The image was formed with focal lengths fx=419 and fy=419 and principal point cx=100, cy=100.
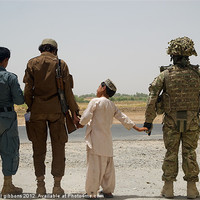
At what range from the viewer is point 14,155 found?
260 inches

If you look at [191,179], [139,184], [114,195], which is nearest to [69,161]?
[139,184]

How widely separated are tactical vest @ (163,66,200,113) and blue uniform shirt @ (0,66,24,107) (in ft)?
7.46

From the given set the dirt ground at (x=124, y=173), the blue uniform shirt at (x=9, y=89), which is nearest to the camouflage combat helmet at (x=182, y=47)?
the dirt ground at (x=124, y=173)

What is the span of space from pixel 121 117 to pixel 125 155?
4467 mm

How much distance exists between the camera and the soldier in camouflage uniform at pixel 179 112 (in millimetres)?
6520

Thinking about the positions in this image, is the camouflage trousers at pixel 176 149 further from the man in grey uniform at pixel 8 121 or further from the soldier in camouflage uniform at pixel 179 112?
the man in grey uniform at pixel 8 121

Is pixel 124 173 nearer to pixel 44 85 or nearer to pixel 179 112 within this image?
pixel 179 112

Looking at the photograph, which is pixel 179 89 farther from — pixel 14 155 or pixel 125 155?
pixel 125 155

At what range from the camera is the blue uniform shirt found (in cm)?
644

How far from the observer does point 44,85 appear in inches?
250

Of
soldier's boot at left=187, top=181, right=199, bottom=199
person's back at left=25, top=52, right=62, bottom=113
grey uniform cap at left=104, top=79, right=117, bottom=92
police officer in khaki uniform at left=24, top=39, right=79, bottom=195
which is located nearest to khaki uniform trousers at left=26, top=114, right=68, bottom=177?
police officer in khaki uniform at left=24, top=39, right=79, bottom=195

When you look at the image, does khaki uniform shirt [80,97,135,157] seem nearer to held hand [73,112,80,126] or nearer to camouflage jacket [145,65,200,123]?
held hand [73,112,80,126]

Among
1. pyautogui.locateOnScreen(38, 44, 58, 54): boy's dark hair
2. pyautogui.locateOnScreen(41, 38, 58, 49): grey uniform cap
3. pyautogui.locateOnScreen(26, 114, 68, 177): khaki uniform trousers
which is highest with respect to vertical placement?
pyautogui.locateOnScreen(41, 38, 58, 49): grey uniform cap

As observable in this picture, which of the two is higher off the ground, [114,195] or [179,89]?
[179,89]
